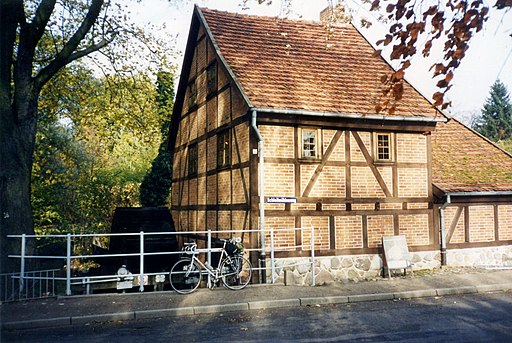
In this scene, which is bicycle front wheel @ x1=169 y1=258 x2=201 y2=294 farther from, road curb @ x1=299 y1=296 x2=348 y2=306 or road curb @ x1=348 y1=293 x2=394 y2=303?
road curb @ x1=348 y1=293 x2=394 y2=303

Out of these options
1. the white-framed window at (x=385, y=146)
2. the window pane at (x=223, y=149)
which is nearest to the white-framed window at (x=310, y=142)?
the white-framed window at (x=385, y=146)

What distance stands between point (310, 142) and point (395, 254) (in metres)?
3.72

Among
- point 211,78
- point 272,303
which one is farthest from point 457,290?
point 211,78

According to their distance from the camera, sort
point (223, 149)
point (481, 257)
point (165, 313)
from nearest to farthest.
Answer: point (165, 313) < point (481, 257) < point (223, 149)

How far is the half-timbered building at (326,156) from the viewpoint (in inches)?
470

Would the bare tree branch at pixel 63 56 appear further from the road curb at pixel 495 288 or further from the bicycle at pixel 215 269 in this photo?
the road curb at pixel 495 288

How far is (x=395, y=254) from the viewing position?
12.4 m

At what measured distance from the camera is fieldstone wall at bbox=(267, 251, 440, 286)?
11.4 m

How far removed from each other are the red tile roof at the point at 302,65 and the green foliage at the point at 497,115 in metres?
35.7

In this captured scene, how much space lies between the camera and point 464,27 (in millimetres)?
5547

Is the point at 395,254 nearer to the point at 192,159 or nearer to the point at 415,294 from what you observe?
the point at 415,294

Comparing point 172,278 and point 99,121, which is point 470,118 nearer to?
point 99,121

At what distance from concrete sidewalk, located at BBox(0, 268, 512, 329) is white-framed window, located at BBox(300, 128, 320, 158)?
3.43 m

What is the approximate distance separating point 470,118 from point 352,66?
2085 inches
